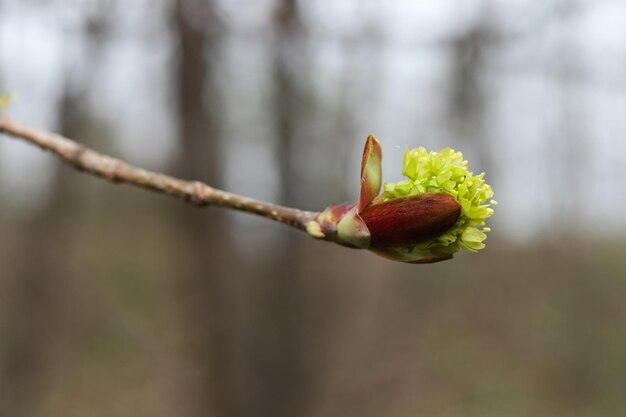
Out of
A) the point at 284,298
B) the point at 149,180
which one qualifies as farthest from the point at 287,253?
the point at 149,180

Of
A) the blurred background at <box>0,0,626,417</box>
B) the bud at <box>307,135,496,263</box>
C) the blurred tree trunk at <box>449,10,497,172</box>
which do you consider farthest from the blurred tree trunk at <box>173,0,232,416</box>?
the bud at <box>307,135,496,263</box>

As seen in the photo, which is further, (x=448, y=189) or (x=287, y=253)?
(x=287, y=253)

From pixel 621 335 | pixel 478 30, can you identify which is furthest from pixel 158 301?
pixel 621 335

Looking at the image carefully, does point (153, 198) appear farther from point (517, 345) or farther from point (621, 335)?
point (621, 335)

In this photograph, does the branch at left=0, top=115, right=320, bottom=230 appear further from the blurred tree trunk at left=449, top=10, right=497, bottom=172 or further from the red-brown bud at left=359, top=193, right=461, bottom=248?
the blurred tree trunk at left=449, top=10, right=497, bottom=172

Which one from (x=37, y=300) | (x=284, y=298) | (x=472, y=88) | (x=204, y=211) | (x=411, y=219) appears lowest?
(x=37, y=300)

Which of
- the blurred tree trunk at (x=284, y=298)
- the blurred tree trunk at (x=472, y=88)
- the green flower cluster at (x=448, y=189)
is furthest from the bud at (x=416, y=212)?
the blurred tree trunk at (x=472, y=88)

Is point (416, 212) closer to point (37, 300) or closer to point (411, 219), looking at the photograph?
point (411, 219)
